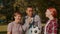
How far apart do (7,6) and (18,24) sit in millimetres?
1099

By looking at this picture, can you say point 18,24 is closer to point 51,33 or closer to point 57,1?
point 51,33

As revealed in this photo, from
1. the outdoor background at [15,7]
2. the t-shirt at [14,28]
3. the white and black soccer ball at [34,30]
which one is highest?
the outdoor background at [15,7]

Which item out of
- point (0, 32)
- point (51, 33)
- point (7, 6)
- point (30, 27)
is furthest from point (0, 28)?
point (51, 33)

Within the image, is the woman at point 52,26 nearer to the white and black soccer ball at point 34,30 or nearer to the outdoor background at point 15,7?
the white and black soccer ball at point 34,30

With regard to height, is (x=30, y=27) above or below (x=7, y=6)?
below

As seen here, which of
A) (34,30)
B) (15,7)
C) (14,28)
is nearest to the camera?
(14,28)

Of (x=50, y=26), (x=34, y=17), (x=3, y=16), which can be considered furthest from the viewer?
(x=3, y=16)

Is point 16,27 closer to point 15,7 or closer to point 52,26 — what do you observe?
point 52,26

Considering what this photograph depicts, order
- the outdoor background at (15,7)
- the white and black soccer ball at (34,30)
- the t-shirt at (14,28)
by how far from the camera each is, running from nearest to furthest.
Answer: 1. the t-shirt at (14,28)
2. the white and black soccer ball at (34,30)
3. the outdoor background at (15,7)

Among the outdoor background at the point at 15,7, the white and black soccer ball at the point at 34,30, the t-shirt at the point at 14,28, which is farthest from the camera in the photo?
the outdoor background at the point at 15,7

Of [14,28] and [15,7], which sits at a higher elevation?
[15,7]

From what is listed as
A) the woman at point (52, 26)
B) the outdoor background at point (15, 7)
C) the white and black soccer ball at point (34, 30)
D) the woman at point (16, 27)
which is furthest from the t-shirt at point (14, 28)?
the outdoor background at point (15, 7)

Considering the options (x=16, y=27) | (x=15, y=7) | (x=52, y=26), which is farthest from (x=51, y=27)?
(x=15, y=7)

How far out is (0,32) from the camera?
3422mm
